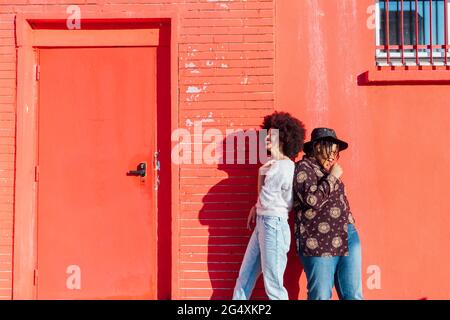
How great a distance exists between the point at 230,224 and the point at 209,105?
106 cm

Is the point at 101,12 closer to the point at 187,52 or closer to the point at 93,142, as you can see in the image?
the point at 187,52

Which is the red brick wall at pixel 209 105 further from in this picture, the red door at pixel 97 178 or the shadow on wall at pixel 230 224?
the red door at pixel 97 178

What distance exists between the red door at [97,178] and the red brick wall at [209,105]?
292 millimetres

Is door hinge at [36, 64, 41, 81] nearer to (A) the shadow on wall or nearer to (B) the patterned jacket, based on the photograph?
(A) the shadow on wall

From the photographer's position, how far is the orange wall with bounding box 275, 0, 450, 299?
182 inches

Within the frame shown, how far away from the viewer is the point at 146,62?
15.8 feet

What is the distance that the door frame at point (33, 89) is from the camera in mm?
4648

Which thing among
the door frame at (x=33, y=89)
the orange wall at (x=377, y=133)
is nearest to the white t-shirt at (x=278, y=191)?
the orange wall at (x=377, y=133)

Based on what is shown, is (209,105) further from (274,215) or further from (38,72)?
(38,72)

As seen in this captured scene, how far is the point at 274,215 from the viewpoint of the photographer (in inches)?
159

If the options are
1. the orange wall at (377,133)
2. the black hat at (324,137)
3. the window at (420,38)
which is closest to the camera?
the black hat at (324,137)

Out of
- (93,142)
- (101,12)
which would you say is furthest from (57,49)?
(93,142)

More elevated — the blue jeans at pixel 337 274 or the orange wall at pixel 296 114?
the orange wall at pixel 296 114

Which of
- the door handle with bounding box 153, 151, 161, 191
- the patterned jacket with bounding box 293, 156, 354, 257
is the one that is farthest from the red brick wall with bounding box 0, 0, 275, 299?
the patterned jacket with bounding box 293, 156, 354, 257
